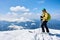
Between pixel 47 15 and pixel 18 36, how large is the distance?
284cm

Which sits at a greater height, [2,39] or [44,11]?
[44,11]

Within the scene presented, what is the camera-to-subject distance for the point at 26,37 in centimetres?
1171

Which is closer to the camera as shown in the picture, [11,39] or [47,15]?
[11,39]

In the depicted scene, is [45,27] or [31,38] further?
[45,27]

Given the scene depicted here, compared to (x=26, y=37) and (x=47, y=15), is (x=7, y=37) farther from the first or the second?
(x=47, y=15)

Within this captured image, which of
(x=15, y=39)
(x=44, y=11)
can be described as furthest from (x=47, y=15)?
(x=15, y=39)

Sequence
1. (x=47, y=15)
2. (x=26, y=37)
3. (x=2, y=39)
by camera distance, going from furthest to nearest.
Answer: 1. (x=47, y=15)
2. (x=26, y=37)
3. (x=2, y=39)

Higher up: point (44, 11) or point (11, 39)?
point (44, 11)

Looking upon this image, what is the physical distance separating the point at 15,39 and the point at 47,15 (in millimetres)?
3442

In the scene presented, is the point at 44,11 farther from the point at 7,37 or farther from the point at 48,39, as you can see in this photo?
the point at 7,37

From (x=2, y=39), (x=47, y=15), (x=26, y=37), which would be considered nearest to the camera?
(x=2, y=39)

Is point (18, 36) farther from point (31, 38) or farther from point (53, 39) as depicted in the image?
point (53, 39)

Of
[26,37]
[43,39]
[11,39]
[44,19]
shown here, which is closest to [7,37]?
[11,39]

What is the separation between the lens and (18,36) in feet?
39.0
